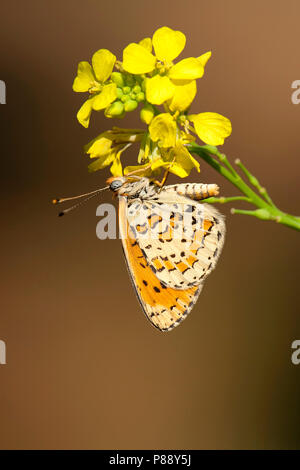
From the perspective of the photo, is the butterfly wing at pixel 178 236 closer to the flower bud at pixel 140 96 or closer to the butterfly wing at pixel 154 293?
the butterfly wing at pixel 154 293

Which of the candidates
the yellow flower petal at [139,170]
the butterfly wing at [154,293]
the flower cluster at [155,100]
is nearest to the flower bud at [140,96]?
the flower cluster at [155,100]

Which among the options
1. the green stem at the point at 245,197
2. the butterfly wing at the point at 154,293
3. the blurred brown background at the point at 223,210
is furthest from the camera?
the blurred brown background at the point at 223,210

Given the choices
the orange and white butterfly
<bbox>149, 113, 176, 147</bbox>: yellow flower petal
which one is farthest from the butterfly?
<bbox>149, 113, 176, 147</bbox>: yellow flower petal

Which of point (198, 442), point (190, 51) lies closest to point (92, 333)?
point (198, 442)

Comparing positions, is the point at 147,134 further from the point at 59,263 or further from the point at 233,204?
the point at 59,263

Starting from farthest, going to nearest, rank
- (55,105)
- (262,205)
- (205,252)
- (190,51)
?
(55,105) < (190,51) < (205,252) < (262,205)

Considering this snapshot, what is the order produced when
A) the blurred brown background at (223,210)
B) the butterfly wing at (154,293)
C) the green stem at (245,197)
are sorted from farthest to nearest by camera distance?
the blurred brown background at (223,210) < the butterfly wing at (154,293) < the green stem at (245,197)

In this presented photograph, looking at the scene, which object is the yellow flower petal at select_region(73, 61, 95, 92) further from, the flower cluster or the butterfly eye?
the butterfly eye

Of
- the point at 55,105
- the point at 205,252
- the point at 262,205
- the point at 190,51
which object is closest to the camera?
the point at 262,205
